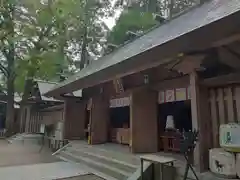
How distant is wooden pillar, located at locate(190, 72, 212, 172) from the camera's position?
3.91m

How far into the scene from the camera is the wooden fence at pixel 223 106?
392cm

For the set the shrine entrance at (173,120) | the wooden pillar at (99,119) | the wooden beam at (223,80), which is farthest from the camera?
the wooden pillar at (99,119)

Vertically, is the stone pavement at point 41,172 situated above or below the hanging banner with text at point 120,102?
below

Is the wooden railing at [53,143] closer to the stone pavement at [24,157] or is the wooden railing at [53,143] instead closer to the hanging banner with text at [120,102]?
the stone pavement at [24,157]

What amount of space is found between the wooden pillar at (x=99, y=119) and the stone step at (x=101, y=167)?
3.45 feet

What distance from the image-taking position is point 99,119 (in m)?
8.45

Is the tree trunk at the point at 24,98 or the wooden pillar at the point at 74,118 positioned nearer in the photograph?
the wooden pillar at the point at 74,118

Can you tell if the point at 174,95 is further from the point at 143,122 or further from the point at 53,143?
the point at 53,143

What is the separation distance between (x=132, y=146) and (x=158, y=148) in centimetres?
80

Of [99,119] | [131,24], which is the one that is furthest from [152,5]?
[99,119]

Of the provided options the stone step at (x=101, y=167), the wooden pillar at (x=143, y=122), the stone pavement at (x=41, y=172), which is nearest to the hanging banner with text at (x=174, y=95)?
the wooden pillar at (x=143, y=122)

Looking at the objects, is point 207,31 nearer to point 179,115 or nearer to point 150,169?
point 150,169

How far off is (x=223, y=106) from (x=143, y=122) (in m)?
2.37

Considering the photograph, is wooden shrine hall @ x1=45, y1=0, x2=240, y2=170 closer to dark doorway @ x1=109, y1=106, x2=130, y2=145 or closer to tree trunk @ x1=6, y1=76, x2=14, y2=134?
dark doorway @ x1=109, y1=106, x2=130, y2=145
